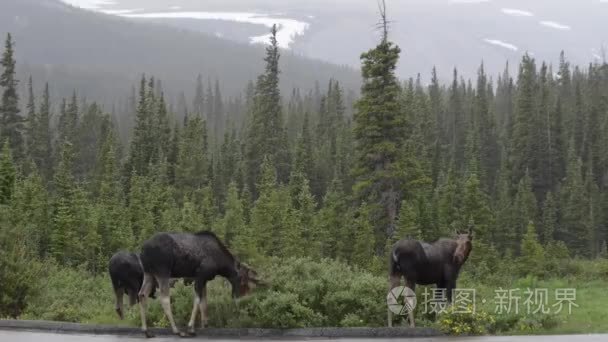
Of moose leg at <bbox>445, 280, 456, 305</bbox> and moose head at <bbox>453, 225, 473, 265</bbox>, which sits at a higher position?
moose head at <bbox>453, 225, 473, 265</bbox>

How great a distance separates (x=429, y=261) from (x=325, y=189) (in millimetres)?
81793

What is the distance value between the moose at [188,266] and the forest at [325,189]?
90 cm

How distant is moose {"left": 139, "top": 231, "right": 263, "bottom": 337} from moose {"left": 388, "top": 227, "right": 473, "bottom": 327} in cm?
303

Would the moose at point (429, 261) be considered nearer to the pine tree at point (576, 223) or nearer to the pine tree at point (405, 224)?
the pine tree at point (405, 224)

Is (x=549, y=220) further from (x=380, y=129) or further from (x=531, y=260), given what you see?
(x=380, y=129)

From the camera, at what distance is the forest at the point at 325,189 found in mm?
45562

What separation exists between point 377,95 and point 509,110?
10909 cm

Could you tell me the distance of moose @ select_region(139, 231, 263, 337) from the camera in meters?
13.3

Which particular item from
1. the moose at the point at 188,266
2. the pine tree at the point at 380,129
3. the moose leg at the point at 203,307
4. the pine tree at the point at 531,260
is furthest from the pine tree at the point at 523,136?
the moose leg at the point at 203,307

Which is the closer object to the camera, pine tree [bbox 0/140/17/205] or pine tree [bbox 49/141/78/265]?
pine tree [bbox 49/141/78/265]

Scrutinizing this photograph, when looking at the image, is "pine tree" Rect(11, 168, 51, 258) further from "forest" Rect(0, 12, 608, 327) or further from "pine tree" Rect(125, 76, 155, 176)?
"pine tree" Rect(125, 76, 155, 176)

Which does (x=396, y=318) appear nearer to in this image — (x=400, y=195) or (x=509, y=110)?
(x=400, y=195)

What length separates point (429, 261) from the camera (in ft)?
47.4

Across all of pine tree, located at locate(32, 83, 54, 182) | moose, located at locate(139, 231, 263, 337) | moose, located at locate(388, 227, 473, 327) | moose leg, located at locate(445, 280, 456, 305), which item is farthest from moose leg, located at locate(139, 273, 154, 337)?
pine tree, located at locate(32, 83, 54, 182)
